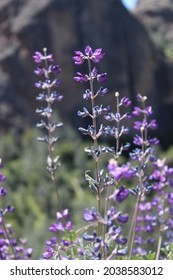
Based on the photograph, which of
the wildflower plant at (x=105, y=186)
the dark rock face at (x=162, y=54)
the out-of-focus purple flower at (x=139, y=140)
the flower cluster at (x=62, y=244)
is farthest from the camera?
the dark rock face at (x=162, y=54)

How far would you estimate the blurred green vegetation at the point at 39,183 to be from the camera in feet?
62.1

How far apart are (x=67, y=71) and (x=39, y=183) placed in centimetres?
787

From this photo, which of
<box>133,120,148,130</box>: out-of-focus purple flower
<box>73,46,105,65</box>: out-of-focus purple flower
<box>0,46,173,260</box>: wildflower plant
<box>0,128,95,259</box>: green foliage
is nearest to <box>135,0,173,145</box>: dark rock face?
<box>0,128,95,259</box>: green foliage

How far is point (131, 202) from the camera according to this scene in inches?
735

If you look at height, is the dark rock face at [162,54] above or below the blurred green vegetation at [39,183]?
above

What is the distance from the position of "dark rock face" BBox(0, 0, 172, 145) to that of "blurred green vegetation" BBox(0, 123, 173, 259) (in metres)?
1.64

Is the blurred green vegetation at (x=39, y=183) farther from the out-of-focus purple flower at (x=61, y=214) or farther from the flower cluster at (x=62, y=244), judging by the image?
the flower cluster at (x=62, y=244)

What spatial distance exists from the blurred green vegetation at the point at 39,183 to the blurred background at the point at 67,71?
49 millimetres

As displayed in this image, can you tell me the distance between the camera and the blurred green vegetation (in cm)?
1892

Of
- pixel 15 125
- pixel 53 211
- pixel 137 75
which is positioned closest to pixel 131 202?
pixel 53 211

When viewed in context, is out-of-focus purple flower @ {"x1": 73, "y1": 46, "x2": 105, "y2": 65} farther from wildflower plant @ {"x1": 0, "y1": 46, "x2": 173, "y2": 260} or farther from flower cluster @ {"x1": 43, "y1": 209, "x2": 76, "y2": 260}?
flower cluster @ {"x1": 43, "y1": 209, "x2": 76, "y2": 260}

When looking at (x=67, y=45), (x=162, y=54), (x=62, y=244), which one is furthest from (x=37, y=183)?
(x=62, y=244)

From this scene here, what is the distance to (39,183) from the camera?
22500 millimetres

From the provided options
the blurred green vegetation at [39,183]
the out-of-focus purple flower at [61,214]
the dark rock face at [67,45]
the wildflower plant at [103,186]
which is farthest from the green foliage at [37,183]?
the wildflower plant at [103,186]
